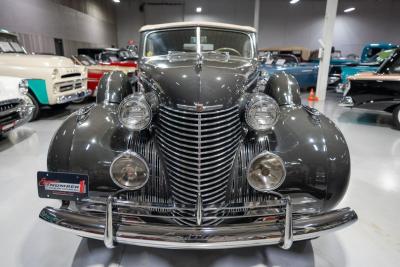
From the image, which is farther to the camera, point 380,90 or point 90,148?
point 380,90

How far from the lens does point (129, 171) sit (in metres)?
1.62

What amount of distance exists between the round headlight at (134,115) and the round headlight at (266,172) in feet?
2.29

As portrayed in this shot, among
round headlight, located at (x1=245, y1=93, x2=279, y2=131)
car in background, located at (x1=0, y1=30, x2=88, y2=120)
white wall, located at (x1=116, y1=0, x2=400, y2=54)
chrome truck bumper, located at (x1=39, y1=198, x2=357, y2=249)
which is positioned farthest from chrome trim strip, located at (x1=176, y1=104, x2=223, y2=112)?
white wall, located at (x1=116, y1=0, x2=400, y2=54)

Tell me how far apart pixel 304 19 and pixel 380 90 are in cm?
1596

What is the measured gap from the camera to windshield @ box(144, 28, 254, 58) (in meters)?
2.75

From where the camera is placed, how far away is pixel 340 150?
1791mm

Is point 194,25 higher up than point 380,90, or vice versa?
point 194,25

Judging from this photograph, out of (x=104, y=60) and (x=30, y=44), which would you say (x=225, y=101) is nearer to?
(x=104, y=60)

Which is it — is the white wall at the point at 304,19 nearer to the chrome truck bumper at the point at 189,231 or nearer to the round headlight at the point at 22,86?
the round headlight at the point at 22,86

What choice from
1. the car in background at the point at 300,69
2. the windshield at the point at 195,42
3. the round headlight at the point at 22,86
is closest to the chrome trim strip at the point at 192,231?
the windshield at the point at 195,42

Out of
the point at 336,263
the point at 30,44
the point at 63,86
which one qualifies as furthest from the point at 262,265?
the point at 30,44

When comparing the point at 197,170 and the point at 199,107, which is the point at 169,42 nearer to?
the point at 199,107

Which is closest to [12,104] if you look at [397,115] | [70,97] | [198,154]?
[70,97]

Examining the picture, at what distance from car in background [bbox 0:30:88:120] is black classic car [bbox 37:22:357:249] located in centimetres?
436
